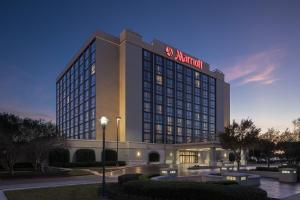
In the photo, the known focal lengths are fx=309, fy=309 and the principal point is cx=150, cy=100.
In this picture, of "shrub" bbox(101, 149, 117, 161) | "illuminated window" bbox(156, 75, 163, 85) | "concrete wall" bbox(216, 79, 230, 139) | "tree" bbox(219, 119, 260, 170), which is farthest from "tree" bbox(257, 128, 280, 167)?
"concrete wall" bbox(216, 79, 230, 139)

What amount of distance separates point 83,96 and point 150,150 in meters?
27.9

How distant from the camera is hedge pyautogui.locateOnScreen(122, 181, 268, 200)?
12.6 meters

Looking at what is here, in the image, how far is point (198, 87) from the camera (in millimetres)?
103688

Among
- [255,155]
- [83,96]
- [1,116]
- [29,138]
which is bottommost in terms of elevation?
[255,155]

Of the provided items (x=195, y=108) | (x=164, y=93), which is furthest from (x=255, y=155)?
(x=164, y=93)

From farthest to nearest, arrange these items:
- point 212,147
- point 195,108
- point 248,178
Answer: point 195,108 → point 212,147 → point 248,178

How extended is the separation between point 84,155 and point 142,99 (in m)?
28.5

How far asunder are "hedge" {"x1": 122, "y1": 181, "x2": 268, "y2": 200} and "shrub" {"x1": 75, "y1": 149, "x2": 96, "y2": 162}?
4482 cm

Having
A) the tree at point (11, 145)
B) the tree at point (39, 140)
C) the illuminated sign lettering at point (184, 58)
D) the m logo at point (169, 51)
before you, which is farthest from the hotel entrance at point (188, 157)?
the tree at point (11, 145)

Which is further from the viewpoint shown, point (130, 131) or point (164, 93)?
point (164, 93)

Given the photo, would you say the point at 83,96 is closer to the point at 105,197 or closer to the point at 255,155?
the point at 255,155

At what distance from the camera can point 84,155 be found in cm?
5941

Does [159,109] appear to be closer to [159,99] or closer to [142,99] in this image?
[159,99]

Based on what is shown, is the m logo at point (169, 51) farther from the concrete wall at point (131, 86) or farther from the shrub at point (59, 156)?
the shrub at point (59, 156)
